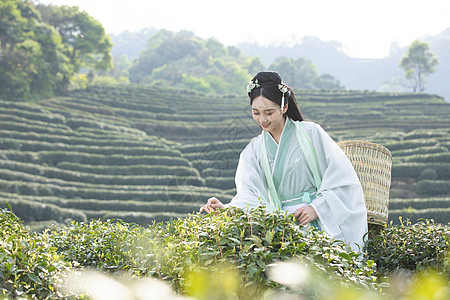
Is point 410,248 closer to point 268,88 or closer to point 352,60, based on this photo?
point 268,88

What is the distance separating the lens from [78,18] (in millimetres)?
33312

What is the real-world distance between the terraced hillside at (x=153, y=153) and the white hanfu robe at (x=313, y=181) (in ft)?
32.5

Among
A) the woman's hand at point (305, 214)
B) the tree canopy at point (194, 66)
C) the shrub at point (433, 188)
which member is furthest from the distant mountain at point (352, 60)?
the woman's hand at point (305, 214)

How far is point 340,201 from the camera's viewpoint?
2086 millimetres

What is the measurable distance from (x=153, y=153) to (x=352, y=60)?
4179 inches

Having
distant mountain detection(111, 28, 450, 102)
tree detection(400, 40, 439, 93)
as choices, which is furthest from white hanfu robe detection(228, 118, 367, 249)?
distant mountain detection(111, 28, 450, 102)

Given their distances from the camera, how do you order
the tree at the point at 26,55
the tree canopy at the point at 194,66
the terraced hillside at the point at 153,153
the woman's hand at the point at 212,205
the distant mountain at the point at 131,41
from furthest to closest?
the distant mountain at the point at 131,41 → the tree canopy at the point at 194,66 → the tree at the point at 26,55 → the terraced hillside at the point at 153,153 → the woman's hand at the point at 212,205

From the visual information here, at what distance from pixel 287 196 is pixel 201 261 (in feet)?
3.50

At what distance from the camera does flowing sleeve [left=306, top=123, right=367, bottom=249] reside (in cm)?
208

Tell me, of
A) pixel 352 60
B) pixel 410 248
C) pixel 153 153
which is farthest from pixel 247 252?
pixel 352 60

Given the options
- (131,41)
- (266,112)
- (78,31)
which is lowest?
(266,112)

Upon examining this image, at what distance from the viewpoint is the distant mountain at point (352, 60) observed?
324 feet

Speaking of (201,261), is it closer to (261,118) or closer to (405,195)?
(261,118)

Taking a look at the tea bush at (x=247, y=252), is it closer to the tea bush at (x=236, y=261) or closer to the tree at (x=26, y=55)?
the tea bush at (x=236, y=261)
